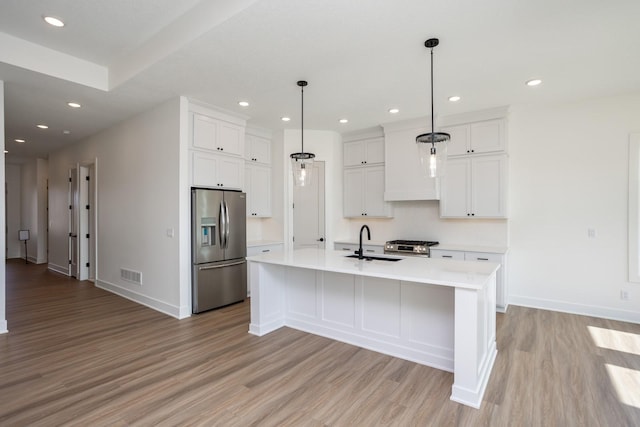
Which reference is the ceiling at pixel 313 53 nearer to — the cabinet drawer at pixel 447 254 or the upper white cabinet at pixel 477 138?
the upper white cabinet at pixel 477 138

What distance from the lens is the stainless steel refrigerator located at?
13.8 feet

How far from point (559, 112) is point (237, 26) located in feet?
13.7

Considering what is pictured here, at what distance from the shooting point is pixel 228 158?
467cm

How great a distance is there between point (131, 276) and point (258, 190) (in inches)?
91.0

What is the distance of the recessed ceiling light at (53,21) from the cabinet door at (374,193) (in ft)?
14.0

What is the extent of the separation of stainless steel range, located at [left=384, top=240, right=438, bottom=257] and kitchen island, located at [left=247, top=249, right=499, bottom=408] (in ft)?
5.09

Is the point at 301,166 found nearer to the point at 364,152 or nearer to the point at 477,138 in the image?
the point at 364,152

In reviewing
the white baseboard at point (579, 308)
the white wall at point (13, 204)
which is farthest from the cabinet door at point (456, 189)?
the white wall at point (13, 204)

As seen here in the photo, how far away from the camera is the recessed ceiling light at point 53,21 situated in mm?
2776

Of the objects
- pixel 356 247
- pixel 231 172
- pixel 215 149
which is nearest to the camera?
pixel 215 149

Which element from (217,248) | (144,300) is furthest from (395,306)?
(144,300)

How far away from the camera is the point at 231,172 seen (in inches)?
185

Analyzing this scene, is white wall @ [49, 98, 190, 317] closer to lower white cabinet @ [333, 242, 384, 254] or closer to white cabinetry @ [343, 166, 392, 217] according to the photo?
lower white cabinet @ [333, 242, 384, 254]

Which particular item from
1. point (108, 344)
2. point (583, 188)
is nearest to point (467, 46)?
point (583, 188)
